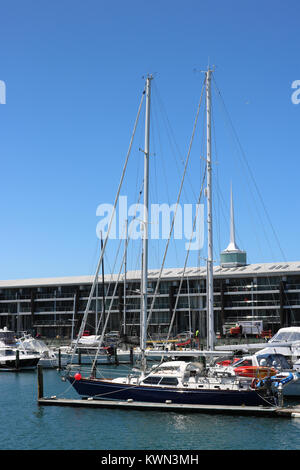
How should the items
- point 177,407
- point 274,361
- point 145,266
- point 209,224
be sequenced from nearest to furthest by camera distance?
1. point 177,407
2. point 145,266
3. point 209,224
4. point 274,361

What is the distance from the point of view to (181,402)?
36.1m

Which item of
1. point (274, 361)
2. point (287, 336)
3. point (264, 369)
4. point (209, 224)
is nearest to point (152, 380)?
point (264, 369)

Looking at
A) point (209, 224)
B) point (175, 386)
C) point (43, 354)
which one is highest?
point (209, 224)

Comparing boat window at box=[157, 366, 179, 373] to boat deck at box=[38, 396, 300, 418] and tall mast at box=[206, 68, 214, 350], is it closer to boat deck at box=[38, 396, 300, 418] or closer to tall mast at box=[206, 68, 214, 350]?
boat deck at box=[38, 396, 300, 418]

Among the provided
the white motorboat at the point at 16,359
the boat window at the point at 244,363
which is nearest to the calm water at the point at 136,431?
the boat window at the point at 244,363

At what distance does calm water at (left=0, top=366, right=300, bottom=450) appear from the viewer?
2925cm

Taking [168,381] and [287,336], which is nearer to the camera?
[168,381]

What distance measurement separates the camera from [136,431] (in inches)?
1265

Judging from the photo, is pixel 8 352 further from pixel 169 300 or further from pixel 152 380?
pixel 169 300

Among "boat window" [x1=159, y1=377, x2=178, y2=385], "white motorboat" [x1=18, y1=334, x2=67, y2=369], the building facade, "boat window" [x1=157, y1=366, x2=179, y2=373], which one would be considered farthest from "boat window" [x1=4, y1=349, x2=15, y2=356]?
"boat window" [x1=159, y1=377, x2=178, y2=385]

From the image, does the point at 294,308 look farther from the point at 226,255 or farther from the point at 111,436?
the point at 111,436

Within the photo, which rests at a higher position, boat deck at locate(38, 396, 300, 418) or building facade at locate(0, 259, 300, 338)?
building facade at locate(0, 259, 300, 338)

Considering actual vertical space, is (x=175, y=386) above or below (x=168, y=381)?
below
